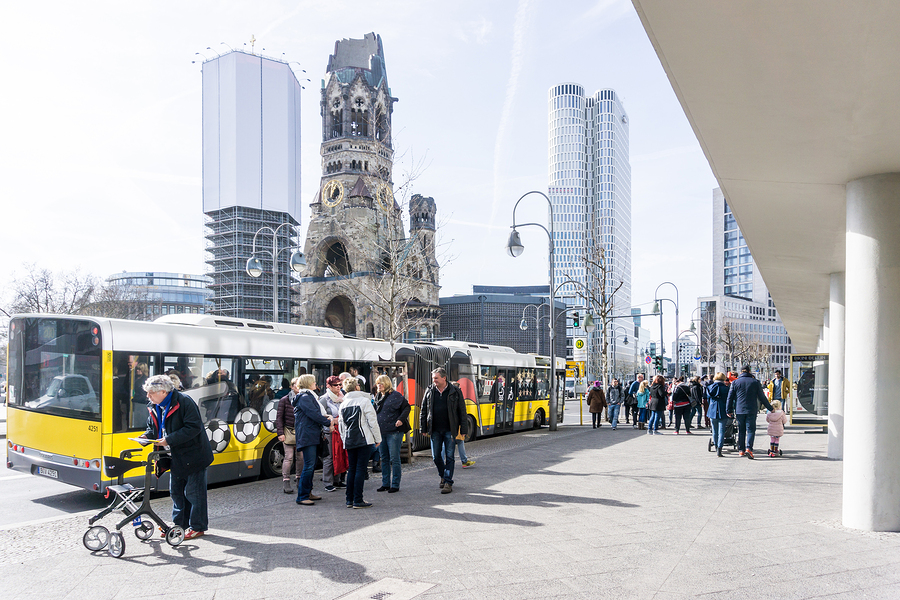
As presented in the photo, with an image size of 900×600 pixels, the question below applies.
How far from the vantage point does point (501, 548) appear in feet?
20.9

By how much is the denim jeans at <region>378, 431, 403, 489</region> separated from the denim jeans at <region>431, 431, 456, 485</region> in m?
0.54

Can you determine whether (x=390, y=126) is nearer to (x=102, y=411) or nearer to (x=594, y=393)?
(x=594, y=393)

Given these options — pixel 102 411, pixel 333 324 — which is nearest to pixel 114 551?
pixel 102 411

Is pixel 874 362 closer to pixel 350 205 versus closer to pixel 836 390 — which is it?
pixel 836 390

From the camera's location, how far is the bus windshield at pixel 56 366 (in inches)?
346

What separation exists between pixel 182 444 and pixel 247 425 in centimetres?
422

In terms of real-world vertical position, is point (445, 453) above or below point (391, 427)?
below

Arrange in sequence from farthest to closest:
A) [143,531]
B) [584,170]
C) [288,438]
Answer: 1. [584,170]
2. [288,438]
3. [143,531]

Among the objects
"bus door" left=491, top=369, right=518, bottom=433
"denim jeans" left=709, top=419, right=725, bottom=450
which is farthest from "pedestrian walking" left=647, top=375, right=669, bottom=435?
"denim jeans" left=709, top=419, right=725, bottom=450

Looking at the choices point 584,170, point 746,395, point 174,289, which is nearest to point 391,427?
point 746,395

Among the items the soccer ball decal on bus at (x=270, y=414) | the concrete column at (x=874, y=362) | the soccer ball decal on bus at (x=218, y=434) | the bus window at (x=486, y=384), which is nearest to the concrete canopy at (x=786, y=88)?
the concrete column at (x=874, y=362)

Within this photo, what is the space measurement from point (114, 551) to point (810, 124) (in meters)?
7.46

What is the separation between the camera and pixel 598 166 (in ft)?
510

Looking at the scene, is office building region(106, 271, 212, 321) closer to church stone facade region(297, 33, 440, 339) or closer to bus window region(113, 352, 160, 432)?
church stone facade region(297, 33, 440, 339)
